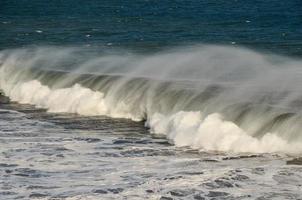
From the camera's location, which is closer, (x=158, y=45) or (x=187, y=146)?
(x=187, y=146)

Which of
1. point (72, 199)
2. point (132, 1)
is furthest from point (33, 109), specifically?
point (132, 1)

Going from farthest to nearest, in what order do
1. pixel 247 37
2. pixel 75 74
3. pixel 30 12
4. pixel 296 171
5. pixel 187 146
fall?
pixel 30 12 → pixel 247 37 → pixel 75 74 → pixel 187 146 → pixel 296 171

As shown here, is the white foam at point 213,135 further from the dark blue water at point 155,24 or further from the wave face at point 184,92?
the dark blue water at point 155,24

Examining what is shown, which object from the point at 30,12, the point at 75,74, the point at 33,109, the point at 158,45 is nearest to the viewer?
the point at 33,109

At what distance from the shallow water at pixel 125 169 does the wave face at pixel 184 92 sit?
88 centimetres

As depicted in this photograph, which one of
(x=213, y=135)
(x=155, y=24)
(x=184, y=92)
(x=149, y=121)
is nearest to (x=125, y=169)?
(x=213, y=135)

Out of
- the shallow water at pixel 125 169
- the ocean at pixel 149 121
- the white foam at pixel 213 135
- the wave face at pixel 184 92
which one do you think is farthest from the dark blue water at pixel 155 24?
the shallow water at pixel 125 169

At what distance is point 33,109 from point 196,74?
576 centimetres

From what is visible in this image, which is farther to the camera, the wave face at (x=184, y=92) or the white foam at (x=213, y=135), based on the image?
the wave face at (x=184, y=92)

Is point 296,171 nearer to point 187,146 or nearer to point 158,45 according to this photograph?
point 187,146

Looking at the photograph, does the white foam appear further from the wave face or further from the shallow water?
the shallow water

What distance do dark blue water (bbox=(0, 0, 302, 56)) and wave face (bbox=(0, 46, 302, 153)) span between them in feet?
27.9

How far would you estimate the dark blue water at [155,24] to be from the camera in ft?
155

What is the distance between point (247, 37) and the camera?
163 ft
